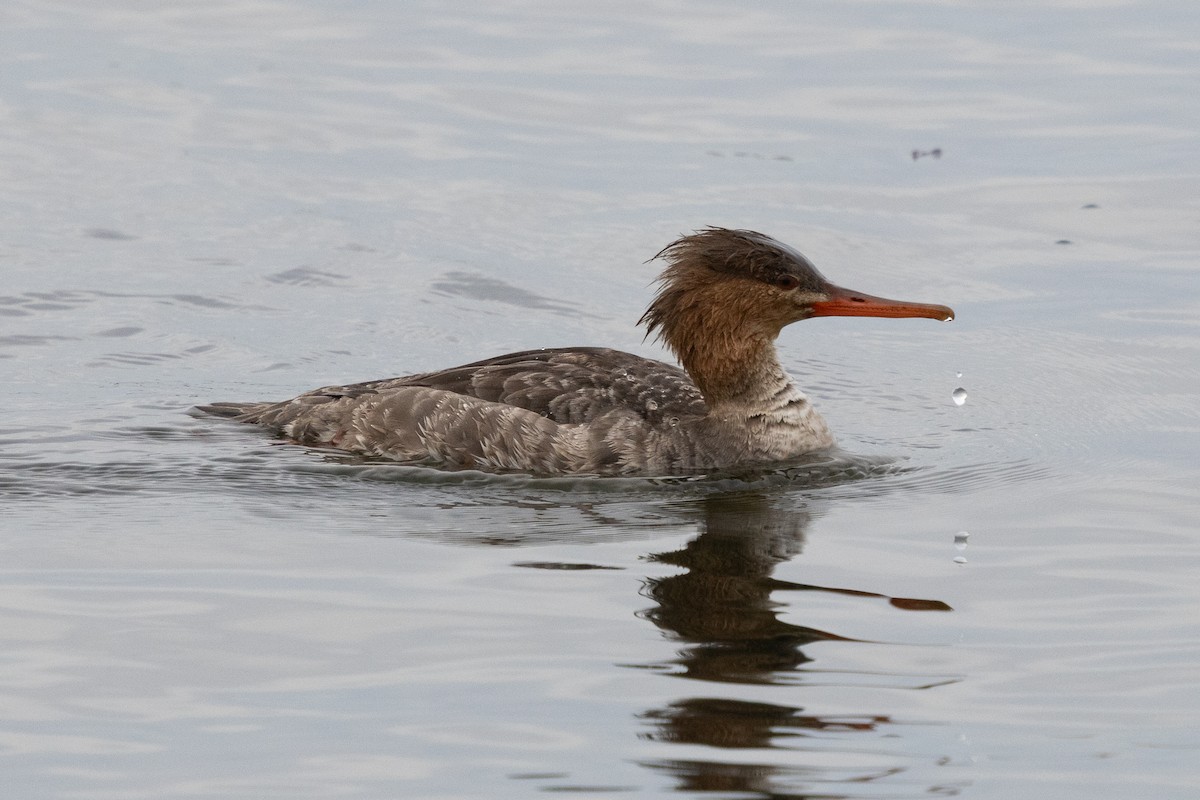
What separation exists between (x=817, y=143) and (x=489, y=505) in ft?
31.9

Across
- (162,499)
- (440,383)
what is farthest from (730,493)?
(162,499)

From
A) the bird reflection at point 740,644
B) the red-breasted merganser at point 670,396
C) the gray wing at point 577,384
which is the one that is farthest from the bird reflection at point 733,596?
the gray wing at point 577,384

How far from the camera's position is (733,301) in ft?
36.4

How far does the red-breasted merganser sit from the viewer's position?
1099cm

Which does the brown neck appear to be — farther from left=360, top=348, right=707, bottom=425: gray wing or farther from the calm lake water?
the calm lake water

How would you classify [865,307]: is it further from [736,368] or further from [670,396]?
[670,396]

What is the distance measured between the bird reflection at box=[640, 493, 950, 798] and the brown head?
1233mm

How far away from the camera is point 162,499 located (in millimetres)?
10336

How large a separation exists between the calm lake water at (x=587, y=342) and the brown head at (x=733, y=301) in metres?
0.92

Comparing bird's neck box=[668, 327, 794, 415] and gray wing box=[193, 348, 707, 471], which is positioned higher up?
bird's neck box=[668, 327, 794, 415]

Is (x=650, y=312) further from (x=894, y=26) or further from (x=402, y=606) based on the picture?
(x=894, y=26)

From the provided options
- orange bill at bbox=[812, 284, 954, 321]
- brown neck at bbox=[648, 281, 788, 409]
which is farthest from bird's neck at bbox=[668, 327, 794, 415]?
orange bill at bbox=[812, 284, 954, 321]

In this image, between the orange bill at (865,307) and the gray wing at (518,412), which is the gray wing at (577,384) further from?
the orange bill at (865,307)

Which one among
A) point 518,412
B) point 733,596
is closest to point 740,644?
point 733,596
